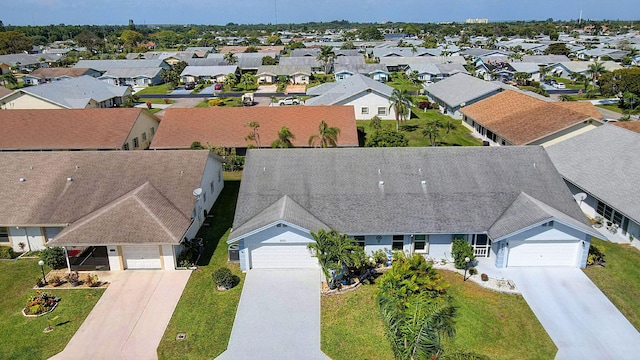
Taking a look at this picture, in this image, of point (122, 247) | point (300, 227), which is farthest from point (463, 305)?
point (122, 247)

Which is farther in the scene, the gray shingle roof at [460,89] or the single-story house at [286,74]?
the single-story house at [286,74]

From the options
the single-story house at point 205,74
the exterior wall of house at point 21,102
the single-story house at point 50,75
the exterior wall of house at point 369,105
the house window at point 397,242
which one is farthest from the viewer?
the single-story house at point 205,74

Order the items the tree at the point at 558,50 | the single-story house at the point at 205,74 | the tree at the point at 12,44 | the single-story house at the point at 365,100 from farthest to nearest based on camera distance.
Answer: the tree at the point at 12,44 → the tree at the point at 558,50 → the single-story house at the point at 205,74 → the single-story house at the point at 365,100

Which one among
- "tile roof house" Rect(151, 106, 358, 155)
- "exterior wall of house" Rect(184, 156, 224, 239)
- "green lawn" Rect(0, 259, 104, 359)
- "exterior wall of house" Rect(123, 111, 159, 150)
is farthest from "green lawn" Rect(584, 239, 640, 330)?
"exterior wall of house" Rect(123, 111, 159, 150)

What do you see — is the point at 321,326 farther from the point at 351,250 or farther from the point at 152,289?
the point at 152,289

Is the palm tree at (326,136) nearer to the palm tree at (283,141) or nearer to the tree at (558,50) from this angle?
the palm tree at (283,141)

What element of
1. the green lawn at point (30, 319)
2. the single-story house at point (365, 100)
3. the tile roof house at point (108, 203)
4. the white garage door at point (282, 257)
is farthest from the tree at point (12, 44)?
the white garage door at point (282, 257)
